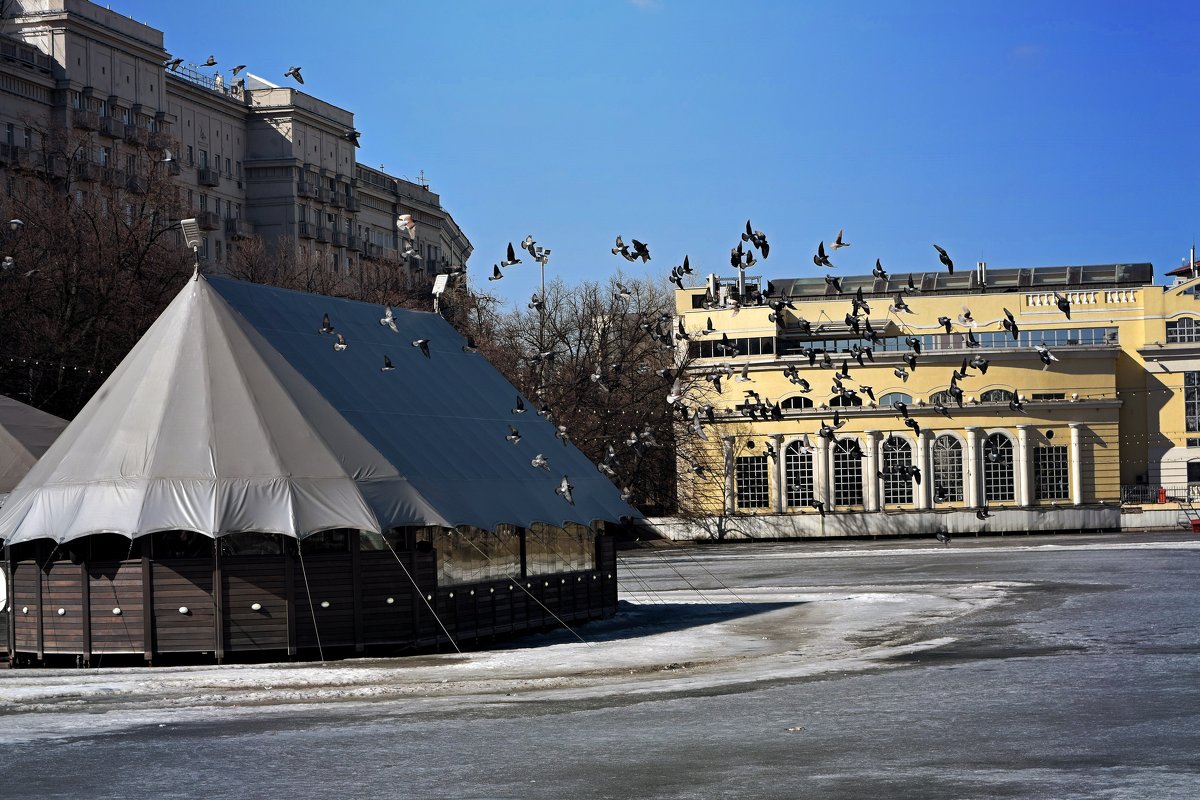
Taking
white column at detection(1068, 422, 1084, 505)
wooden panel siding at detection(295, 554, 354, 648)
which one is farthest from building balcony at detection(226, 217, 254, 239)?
wooden panel siding at detection(295, 554, 354, 648)

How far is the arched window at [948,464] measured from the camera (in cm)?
11012

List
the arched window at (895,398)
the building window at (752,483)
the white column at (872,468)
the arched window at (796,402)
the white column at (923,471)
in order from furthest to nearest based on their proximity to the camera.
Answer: the arched window at (895,398), the arched window at (796,402), the building window at (752,483), the white column at (923,471), the white column at (872,468)

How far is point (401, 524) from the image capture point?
29.1 m

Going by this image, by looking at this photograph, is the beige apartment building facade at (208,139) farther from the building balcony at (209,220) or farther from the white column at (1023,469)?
the white column at (1023,469)

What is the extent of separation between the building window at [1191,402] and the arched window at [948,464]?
856 inches

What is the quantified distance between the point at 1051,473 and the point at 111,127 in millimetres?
62327

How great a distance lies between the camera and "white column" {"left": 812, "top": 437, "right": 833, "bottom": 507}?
110062 mm

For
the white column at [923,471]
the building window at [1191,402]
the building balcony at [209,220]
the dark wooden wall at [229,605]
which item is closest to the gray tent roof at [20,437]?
the dark wooden wall at [229,605]

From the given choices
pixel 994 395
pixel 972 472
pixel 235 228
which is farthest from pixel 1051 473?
pixel 235 228

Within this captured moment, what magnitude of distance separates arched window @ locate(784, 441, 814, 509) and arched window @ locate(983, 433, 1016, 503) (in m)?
11.3

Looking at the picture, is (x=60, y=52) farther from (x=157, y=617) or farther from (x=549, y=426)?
(x=157, y=617)

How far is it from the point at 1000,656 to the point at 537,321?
7694cm

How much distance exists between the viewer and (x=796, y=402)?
368 ft

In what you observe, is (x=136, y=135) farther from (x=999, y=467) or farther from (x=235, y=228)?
(x=999, y=467)
